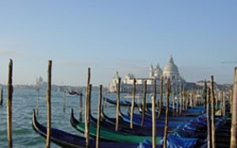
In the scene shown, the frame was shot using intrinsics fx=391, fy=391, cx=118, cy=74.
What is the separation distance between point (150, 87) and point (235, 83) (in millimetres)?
78509

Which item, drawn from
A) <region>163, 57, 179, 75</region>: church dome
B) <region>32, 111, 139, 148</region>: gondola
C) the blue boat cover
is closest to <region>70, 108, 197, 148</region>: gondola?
the blue boat cover

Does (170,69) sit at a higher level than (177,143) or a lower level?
higher

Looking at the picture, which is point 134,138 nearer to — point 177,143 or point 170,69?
point 177,143

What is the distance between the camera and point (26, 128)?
48.1ft

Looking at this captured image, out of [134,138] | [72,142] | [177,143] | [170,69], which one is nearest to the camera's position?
[177,143]

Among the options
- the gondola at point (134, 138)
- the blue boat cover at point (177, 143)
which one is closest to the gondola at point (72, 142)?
the gondola at point (134, 138)

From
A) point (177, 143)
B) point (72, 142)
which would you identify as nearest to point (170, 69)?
point (72, 142)

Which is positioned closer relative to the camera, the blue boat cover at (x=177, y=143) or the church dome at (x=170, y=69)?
the blue boat cover at (x=177, y=143)

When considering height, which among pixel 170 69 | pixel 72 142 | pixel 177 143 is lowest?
pixel 72 142

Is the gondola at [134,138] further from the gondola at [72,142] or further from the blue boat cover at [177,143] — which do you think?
the gondola at [72,142]

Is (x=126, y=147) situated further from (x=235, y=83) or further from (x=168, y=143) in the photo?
(x=235, y=83)

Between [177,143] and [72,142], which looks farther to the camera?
[72,142]

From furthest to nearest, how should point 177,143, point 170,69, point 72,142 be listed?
point 170,69, point 72,142, point 177,143

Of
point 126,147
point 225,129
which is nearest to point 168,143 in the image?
point 126,147
